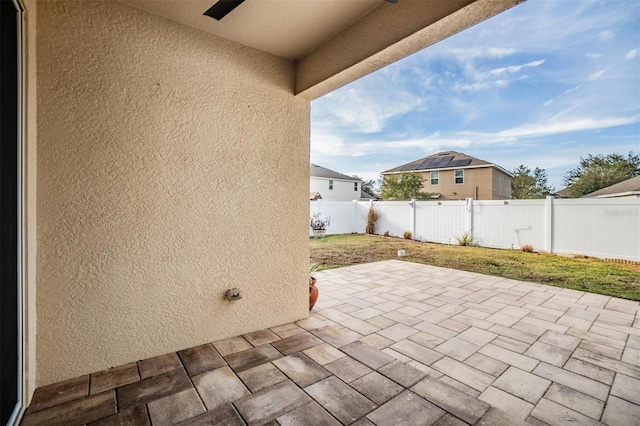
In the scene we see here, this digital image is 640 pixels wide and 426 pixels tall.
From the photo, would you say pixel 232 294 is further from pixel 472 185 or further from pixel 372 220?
pixel 472 185

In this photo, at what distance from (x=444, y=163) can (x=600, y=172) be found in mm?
9102

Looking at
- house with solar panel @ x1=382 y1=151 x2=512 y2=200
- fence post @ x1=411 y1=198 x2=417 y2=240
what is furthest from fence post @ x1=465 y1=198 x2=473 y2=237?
house with solar panel @ x1=382 y1=151 x2=512 y2=200

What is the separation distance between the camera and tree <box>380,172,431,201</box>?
16.1 metres

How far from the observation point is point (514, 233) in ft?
25.4

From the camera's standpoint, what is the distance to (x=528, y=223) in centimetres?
742

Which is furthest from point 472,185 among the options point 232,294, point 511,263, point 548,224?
point 232,294

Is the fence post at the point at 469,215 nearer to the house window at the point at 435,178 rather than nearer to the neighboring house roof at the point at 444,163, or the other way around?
the neighboring house roof at the point at 444,163

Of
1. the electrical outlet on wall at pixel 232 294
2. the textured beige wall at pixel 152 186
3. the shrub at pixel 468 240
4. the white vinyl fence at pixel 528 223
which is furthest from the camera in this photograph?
the shrub at pixel 468 240

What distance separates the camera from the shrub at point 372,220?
1129cm

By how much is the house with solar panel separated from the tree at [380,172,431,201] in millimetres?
631

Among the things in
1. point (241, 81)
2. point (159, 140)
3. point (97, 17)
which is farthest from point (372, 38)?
point (97, 17)

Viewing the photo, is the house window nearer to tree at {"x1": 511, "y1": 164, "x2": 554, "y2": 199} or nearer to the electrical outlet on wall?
tree at {"x1": 511, "y1": 164, "x2": 554, "y2": 199}

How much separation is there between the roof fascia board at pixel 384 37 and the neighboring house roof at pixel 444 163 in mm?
15754

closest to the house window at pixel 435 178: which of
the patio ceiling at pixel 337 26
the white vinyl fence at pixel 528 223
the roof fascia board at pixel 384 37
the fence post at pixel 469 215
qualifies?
Result: the white vinyl fence at pixel 528 223
